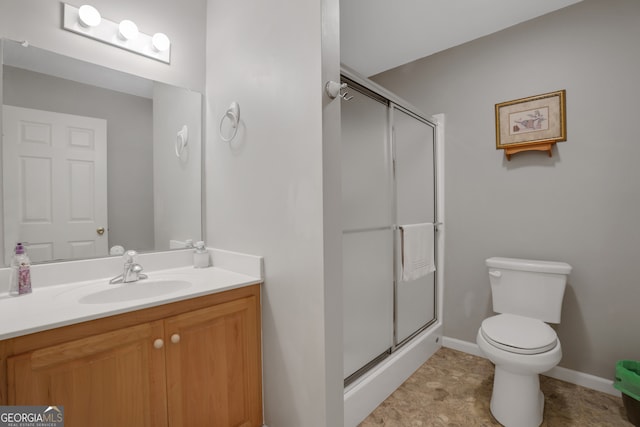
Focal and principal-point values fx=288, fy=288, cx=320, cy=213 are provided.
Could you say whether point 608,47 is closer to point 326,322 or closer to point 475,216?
point 475,216

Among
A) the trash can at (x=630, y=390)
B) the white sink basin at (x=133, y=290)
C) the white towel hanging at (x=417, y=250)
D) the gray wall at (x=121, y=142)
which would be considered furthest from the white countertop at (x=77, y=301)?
the trash can at (x=630, y=390)

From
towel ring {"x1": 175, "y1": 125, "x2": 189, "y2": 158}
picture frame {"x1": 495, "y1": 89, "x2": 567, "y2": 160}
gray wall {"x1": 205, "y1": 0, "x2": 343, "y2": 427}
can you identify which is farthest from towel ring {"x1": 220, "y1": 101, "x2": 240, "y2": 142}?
picture frame {"x1": 495, "y1": 89, "x2": 567, "y2": 160}

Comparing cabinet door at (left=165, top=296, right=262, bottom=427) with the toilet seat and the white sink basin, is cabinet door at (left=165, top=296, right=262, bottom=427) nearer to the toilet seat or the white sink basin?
the white sink basin

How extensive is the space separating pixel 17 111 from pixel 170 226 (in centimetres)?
82

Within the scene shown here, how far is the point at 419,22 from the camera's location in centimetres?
207

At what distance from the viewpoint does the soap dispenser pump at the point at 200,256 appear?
172 cm

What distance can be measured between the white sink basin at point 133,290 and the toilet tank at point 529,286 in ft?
6.50

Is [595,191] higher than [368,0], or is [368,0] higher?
[368,0]

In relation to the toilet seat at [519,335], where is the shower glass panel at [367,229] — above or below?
above

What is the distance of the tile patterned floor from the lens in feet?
5.21

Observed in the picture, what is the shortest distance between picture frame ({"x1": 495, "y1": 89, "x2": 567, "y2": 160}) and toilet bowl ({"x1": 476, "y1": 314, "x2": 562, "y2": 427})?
122cm

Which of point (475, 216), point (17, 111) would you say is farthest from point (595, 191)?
point (17, 111)

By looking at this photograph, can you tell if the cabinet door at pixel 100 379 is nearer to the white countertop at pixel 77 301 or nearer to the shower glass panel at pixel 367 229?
the white countertop at pixel 77 301

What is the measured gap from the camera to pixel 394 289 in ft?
6.57
